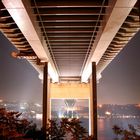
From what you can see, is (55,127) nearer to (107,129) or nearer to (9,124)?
(9,124)

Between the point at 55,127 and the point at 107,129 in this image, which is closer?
the point at 55,127

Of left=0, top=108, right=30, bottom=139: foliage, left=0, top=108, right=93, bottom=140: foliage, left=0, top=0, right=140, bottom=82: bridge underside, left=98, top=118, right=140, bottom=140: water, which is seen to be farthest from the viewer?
left=98, top=118, right=140, bottom=140: water

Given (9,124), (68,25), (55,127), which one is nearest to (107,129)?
(55,127)

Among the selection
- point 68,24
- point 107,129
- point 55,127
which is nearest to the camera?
point 68,24

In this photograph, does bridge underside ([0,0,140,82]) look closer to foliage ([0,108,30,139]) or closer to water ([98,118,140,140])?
foliage ([0,108,30,139])

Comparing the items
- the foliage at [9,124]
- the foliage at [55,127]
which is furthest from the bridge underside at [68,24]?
the foliage at [55,127]

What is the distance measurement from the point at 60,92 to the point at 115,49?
50.8 feet

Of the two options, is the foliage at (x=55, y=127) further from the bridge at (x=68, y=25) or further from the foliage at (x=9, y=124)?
the bridge at (x=68, y=25)

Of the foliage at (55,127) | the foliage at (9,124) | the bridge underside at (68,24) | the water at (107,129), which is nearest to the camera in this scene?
the foliage at (9,124)

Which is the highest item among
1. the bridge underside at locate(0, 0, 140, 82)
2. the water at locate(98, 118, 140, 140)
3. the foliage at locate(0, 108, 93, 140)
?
the bridge underside at locate(0, 0, 140, 82)

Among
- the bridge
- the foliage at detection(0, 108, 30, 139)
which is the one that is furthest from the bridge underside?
the foliage at detection(0, 108, 30, 139)

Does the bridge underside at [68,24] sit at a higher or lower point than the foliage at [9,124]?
higher

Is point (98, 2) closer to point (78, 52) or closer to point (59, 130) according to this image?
point (59, 130)

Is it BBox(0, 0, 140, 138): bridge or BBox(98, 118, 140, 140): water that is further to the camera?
BBox(98, 118, 140, 140): water
